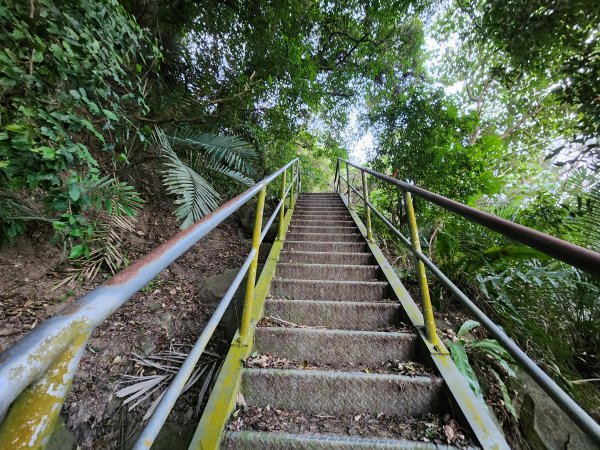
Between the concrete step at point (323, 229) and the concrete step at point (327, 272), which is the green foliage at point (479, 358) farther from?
the concrete step at point (323, 229)

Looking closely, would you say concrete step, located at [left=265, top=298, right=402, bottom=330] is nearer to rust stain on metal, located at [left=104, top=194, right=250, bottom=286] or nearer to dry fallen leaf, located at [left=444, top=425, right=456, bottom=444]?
dry fallen leaf, located at [left=444, top=425, right=456, bottom=444]

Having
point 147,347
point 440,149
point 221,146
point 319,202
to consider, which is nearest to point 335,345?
point 147,347

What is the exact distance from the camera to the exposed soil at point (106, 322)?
1.47 m

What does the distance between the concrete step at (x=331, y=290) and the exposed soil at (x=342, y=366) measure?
0.62 metres

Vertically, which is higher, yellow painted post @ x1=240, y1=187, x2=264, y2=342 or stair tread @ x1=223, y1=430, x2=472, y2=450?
yellow painted post @ x1=240, y1=187, x2=264, y2=342

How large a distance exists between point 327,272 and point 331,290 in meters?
0.33

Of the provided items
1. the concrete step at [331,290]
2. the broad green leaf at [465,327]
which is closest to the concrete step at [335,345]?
the concrete step at [331,290]

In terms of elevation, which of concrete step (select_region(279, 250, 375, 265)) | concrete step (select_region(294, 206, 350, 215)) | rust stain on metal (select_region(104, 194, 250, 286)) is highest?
concrete step (select_region(294, 206, 350, 215))

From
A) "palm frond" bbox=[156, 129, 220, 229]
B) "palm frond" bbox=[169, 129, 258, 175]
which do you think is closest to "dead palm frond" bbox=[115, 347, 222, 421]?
"palm frond" bbox=[156, 129, 220, 229]

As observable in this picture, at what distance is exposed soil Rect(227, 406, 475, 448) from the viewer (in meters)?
1.15

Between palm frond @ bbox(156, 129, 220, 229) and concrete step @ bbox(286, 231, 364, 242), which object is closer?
palm frond @ bbox(156, 129, 220, 229)

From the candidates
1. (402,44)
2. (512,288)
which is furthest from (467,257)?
(402,44)

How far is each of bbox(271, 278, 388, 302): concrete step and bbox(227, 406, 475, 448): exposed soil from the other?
3.00 feet

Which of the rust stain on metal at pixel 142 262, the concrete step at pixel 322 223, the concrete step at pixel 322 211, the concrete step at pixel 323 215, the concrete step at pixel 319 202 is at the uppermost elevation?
the concrete step at pixel 319 202
